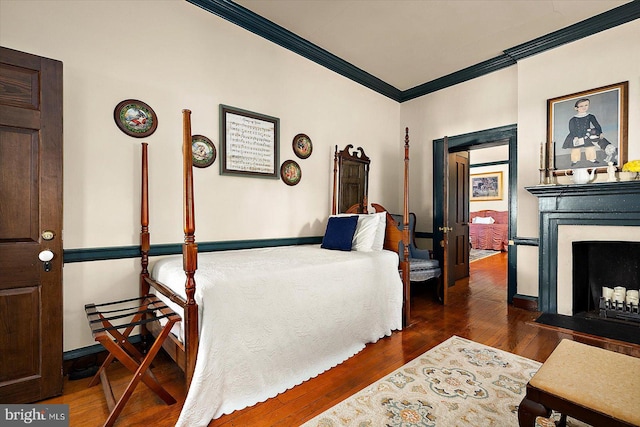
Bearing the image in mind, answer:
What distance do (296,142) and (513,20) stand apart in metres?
2.68

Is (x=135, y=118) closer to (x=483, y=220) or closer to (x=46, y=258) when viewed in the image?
(x=46, y=258)

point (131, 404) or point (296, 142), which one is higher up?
point (296, 142)

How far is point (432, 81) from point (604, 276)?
11.1ft

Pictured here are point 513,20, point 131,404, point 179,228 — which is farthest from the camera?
point 513,20

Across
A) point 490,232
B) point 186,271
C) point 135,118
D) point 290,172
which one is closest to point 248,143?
point 290,172

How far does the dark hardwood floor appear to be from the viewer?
172 centimetres

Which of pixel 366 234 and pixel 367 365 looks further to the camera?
pixel 366 234

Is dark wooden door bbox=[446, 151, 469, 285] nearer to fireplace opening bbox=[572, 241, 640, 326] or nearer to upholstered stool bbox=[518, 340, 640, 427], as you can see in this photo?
fireplace opening bbox=[572, 241, 640, 326]

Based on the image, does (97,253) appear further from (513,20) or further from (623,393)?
(513,20)

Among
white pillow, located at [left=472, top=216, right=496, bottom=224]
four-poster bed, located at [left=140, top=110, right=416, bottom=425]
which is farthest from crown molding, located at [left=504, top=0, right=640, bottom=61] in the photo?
white pillow, located at [left=472, top=216, right=496, bottom=224]

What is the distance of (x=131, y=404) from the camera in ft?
5.94

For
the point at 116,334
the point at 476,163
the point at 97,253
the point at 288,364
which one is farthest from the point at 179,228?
the point at 476,163

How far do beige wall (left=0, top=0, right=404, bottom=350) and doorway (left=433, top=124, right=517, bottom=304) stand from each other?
6.77 feet

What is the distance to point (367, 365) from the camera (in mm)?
2303
